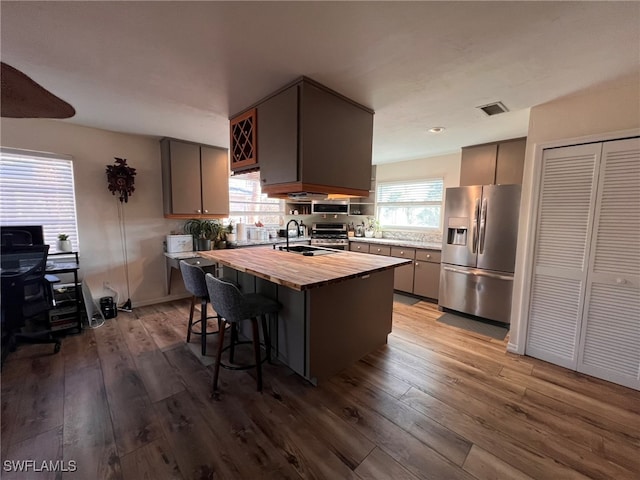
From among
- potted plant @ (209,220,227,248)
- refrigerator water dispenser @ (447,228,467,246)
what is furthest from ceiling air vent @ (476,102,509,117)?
potted plant @ (209,220,227,248)

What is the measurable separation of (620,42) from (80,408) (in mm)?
4162

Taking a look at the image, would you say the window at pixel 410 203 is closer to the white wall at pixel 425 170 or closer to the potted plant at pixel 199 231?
the white wall at pixel 425 170

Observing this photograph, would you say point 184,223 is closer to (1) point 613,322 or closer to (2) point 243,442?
(2) point 243,442

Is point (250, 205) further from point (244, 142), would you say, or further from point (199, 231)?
point (244, 142)

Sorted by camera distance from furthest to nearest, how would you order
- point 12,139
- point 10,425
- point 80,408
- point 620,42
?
point 12,139
point 80,408
point 10,425
point 620,42

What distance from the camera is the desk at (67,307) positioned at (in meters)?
2.86

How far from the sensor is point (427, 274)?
13.4 ft

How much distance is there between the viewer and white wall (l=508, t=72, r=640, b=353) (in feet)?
6.72

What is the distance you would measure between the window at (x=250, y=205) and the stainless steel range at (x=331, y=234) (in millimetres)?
760

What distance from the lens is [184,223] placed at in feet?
13.5

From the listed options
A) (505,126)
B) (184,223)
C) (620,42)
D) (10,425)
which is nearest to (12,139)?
(184,223)

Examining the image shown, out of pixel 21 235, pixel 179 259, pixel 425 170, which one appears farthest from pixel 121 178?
pixel 425 170

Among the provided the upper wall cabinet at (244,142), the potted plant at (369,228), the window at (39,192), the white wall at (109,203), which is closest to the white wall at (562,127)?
the upper wall cabinet at (244,142)

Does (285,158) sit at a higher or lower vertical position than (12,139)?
lower
